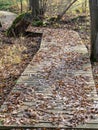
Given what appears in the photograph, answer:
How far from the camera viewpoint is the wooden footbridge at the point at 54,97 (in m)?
5.57

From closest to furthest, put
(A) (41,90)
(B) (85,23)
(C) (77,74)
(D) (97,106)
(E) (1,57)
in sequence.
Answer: (D) (97,106) → (A) (41,90) → (C) (77,74) → (E) (1,57) → (B) (85,23)

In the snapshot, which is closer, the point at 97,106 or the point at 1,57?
the point at 97,106

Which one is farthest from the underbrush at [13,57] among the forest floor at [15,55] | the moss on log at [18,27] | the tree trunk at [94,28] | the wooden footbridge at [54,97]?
the tree trunk at [94,28]

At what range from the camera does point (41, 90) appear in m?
7.28

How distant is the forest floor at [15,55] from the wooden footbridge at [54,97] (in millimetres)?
569

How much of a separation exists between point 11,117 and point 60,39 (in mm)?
9003

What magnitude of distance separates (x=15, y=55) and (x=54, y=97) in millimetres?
5718

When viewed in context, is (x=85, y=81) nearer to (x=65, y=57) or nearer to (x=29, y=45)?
(x=65, y=57)

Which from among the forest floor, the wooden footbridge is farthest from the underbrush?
the wooden footbridge

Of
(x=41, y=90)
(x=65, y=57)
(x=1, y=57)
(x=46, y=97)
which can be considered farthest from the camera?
(x=1, y=57)

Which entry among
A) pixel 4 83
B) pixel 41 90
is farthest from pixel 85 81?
pixel 4 83

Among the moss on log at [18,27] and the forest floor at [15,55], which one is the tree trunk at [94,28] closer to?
the forest floor at [15,55]

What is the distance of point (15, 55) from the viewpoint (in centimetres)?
1220

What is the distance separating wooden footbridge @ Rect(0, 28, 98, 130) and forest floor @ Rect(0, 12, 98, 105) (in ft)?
1.87
